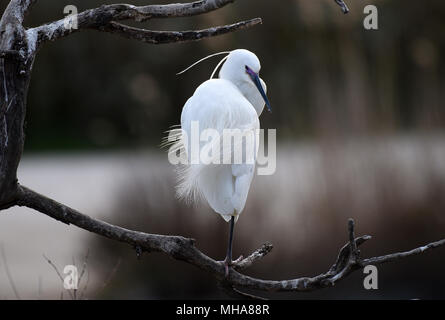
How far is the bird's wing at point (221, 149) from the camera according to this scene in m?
1.85

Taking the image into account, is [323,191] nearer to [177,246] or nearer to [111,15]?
[177,246]

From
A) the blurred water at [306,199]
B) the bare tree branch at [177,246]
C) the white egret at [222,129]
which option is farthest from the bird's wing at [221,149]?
the blurred water at [306,199]

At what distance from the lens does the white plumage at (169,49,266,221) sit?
185 centimetres

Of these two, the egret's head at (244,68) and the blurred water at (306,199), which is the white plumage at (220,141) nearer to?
the egret's head at (244,68)

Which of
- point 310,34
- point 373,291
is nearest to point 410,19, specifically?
point 310,34

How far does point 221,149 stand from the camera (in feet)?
6.11

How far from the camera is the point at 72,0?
7594mm

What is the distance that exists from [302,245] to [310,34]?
1183mm

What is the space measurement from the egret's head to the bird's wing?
0.25 ft

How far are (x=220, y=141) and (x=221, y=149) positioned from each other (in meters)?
0.02

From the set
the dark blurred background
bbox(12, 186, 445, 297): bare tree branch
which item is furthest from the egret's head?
the dark blurred background

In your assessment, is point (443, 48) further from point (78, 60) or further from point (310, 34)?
point (78, 60)

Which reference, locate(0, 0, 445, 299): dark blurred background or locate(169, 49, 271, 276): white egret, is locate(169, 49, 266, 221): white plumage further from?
locate(0, 0, 445, 299): dark blurred background

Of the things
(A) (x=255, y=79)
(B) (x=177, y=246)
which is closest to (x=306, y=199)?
(A) (x=255, y=79)
